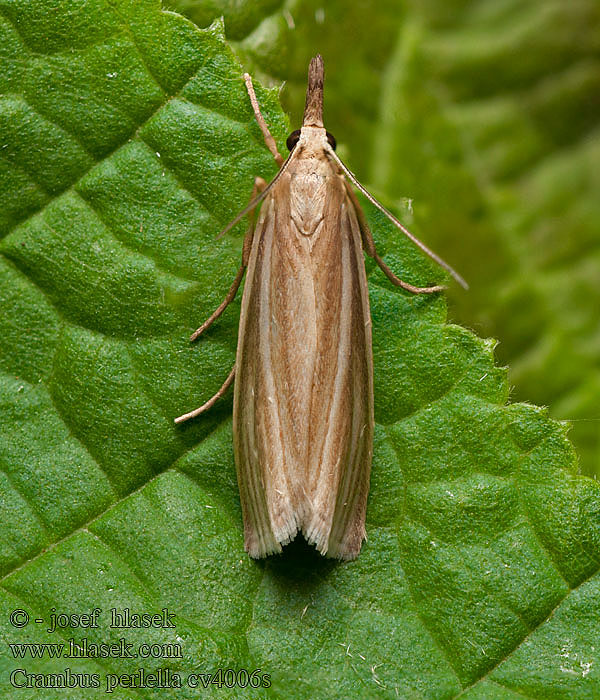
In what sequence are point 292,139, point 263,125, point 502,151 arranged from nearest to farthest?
1. point 263,125
2. point 292,139
3. point 502,151

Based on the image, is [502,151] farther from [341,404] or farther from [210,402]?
[210,402]

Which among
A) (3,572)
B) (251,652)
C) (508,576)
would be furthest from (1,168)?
(508,576)

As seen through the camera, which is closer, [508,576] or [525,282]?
[508,576]

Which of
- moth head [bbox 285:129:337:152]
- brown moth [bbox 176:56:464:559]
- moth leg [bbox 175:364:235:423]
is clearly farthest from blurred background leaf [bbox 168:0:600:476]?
moth leg [bbox 175:364:235:423]

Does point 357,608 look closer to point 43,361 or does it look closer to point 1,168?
point 43,361

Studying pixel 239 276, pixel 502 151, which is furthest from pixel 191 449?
pixel 502 151

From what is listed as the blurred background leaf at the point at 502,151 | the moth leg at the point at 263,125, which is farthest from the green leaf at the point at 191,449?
the blurred background leaf at the point at 502,151
